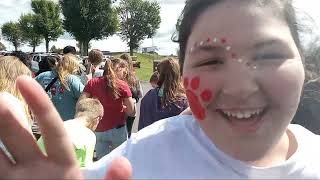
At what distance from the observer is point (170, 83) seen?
4.72 m

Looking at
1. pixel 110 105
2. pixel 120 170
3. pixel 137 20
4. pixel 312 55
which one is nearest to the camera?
pixel 120 170

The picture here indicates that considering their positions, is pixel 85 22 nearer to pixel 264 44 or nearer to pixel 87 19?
pixel 87 19

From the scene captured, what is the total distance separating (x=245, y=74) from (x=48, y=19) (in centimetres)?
6968

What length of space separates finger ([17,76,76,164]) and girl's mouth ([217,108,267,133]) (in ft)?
1.45

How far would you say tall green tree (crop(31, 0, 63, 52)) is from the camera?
217 feet

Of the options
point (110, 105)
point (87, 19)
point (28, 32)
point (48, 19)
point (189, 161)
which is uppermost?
point (48, 19)

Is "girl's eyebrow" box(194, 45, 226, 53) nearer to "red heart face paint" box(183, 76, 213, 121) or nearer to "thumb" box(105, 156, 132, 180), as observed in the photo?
"red heart face paint" box(183, 76, 213, 121)

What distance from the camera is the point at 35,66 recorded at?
16.9 meters

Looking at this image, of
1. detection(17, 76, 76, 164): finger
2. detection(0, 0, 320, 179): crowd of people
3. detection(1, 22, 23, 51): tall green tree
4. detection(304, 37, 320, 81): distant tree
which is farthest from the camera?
detection(1, 22, 23, 51): tall green tree

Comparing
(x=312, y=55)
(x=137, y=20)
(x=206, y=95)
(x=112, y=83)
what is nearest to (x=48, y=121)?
(x=206, y=95)

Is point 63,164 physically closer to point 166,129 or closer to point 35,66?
point 166,129

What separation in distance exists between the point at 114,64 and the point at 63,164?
4640 mm

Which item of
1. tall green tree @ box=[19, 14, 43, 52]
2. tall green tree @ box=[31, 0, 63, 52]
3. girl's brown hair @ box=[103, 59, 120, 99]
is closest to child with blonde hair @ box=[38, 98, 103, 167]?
→ girl's brown hair @ box=[103, 59, 120, 99]

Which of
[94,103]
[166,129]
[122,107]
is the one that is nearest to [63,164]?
[166,129]
